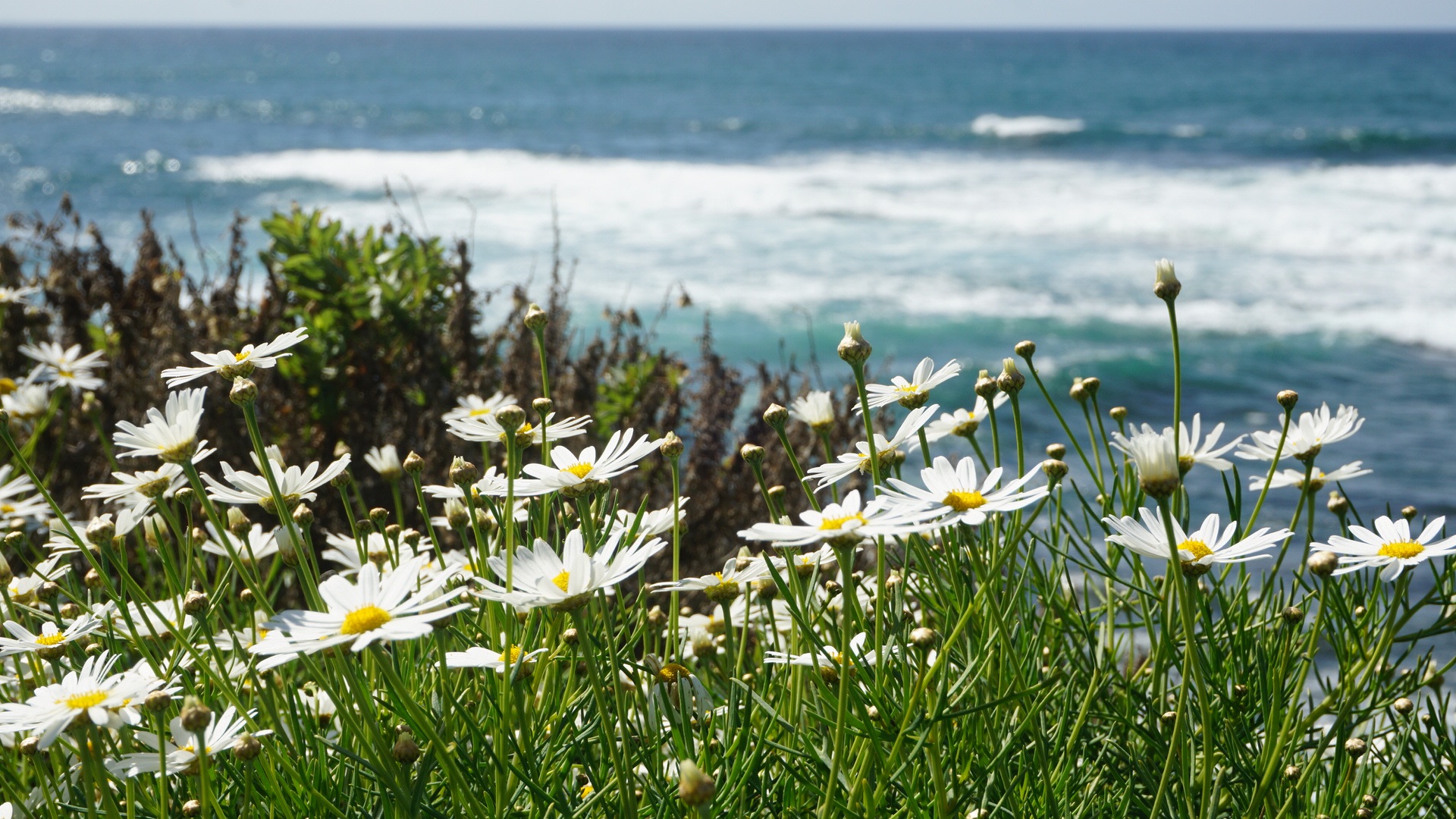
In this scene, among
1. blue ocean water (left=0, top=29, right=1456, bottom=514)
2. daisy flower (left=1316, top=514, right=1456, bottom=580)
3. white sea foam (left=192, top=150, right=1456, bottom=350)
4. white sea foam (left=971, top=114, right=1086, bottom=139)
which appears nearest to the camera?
daisy flower (left=1316, top=514, right=1456, bottom=580)

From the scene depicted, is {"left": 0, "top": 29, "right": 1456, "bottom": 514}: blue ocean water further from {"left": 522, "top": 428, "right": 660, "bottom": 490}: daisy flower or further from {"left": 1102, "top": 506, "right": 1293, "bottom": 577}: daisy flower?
{"left": 1102, "top": 506, "right": 1293, "bottom": 577}: daisy flower

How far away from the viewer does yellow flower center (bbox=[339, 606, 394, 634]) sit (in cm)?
92

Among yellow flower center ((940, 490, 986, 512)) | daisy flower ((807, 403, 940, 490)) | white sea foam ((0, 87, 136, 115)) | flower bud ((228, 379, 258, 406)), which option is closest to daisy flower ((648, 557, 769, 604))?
daisy flower ((807, 403, 940, 490))

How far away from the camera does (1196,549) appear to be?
3.66 ft

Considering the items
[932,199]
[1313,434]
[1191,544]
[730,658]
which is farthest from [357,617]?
[932,199]

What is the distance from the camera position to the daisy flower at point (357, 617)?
882 mm

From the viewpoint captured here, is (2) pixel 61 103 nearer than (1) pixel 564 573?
No

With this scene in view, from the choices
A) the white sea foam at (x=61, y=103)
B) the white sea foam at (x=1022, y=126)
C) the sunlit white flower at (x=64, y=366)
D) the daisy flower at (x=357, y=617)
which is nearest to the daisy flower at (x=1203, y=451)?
the daisy flower at (x=357, y=617)

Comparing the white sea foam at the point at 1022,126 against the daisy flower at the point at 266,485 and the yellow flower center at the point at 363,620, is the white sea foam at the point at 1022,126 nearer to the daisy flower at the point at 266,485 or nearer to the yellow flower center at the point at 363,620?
the daisy flower at the point at 266,485

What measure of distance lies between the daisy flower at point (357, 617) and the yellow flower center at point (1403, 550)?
947 mm

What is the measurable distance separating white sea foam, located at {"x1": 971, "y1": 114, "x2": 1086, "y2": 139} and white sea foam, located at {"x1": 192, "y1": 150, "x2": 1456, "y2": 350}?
476 cm

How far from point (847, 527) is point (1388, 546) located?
0.65 meters

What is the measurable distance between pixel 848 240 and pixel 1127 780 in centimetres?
1251

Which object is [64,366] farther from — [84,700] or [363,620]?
[363,620]
